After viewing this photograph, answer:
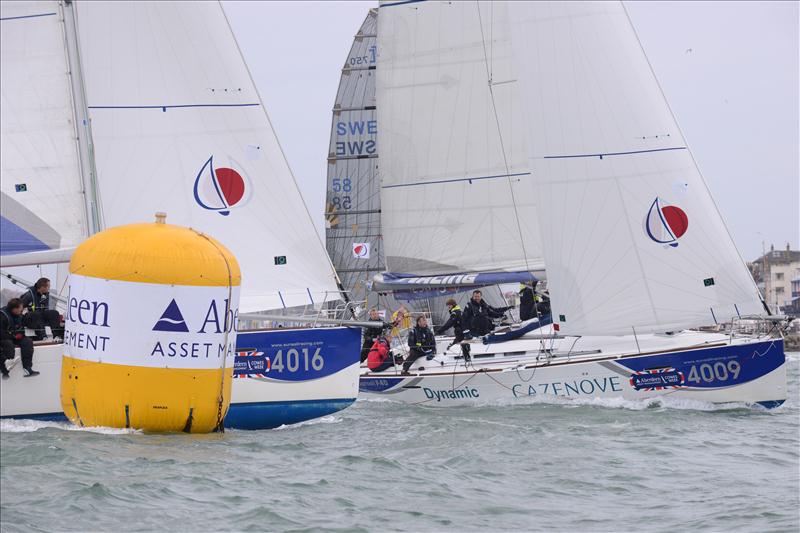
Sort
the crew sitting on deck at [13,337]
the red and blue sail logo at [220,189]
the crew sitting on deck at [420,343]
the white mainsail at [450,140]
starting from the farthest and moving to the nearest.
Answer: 1. the white mainsail at [450,140]
2. the crew sitting on deck at [420,343]
3. the red and blue sail logo at [220,189]
4. the crew sitting on deck at [13,337]

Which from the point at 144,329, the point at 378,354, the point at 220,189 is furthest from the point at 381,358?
the point at 144,329

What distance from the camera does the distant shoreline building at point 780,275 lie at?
86.8m

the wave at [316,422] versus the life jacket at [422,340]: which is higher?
the life jacket at [422,340]

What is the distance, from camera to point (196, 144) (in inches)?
643

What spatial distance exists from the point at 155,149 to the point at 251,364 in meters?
3.27

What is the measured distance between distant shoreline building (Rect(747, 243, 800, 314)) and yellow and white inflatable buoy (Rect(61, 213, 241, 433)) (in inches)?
3013

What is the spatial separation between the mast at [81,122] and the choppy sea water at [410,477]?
335 centimetres

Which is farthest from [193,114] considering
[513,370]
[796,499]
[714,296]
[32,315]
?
[796,499]

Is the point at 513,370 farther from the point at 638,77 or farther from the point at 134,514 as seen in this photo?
the point at 134,514

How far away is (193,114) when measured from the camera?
16484 mm

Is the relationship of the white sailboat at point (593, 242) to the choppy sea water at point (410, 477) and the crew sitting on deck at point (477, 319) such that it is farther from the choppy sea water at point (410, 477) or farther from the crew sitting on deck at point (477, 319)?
the choppy sea water at point (410, 477)

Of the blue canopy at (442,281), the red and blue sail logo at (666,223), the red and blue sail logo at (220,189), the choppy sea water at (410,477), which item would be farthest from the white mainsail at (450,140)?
the choppy sea water at (410,477)

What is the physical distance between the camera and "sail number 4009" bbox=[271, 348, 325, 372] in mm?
15016

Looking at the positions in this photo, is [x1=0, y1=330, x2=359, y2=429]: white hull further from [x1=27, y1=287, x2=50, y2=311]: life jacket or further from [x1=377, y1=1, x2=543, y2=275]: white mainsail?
[x1=377, y1=1, x2=543, y2=275]: white mainsail
